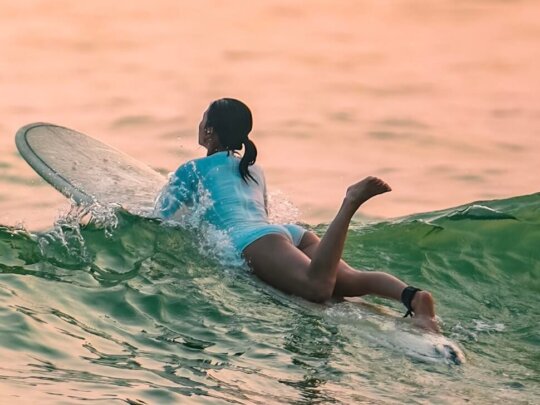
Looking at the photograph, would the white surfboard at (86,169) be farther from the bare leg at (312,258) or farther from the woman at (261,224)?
the bare leg at (312,258)

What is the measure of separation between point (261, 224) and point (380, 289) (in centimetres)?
89

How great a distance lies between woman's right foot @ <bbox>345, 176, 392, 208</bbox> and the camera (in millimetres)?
7883

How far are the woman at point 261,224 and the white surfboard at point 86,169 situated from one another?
558 mm

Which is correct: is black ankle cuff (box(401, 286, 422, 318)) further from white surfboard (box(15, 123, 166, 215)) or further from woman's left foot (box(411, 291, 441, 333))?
white surfboard (box(15, 123, 166, 215))

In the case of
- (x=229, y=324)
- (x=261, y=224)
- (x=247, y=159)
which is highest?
(x=247, y=159)

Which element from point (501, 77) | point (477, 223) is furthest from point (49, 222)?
point (501, 77)

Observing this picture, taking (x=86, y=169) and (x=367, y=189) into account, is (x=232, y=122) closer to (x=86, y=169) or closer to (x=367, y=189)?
(x=367, y=189)

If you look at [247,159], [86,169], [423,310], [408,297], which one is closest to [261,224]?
[247,159]

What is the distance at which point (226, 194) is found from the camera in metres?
8.76

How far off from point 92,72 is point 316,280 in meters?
10.2

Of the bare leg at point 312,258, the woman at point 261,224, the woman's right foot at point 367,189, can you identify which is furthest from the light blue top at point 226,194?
the woman's right foot at point 367,189

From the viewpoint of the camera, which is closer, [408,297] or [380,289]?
[408,297]

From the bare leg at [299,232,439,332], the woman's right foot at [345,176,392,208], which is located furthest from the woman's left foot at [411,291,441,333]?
the woman's right foot at [345,176,392,208]

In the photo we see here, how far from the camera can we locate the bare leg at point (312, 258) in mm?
7926
